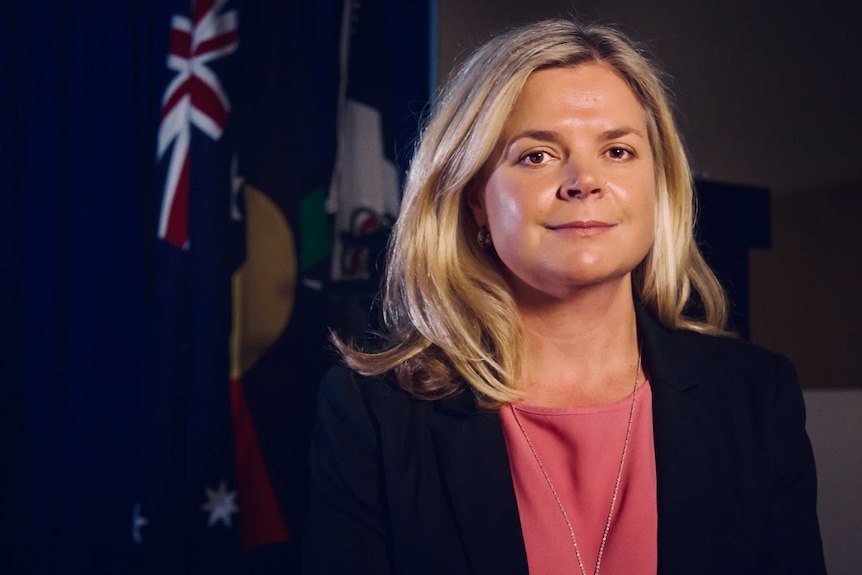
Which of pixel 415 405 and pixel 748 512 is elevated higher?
pixel 415 405

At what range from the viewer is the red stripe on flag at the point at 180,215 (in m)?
1.90

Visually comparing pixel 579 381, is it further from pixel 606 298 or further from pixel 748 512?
→ pixel 748 512

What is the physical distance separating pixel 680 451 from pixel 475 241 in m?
0.53

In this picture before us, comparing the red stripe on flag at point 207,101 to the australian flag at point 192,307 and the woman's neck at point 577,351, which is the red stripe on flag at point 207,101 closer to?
the australian flag at point 192,307

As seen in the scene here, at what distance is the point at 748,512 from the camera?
1.22 metres

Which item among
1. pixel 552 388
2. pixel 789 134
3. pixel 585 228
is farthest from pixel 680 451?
pixel 789 134

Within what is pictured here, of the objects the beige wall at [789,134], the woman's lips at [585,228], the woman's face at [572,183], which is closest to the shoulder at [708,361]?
the woman's face at [572,183]

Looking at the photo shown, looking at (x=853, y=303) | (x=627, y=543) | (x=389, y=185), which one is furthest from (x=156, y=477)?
(x=853, y=303)

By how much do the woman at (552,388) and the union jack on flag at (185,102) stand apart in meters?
0.74

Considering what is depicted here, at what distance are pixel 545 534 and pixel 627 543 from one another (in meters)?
0.13

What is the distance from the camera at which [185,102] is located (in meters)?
1.89

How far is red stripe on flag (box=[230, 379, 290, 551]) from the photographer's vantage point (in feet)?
6.50

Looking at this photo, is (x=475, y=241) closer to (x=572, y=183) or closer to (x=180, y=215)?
(x=572, y=183)

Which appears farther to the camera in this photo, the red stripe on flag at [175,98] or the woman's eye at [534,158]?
the red stripe on flag at [175,98]
